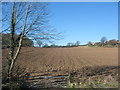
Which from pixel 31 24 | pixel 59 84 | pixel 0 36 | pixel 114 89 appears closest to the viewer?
Result: pixel 114 89

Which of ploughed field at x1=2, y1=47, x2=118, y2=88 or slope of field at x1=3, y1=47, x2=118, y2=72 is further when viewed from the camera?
slope of field at x1=3, y1=47, x2=118, y2=72

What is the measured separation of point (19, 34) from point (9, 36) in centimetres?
61

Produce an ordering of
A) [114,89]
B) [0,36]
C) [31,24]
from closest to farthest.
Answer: [114,89] < [0,36] < [31,24]

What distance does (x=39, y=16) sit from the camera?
23.6 feet

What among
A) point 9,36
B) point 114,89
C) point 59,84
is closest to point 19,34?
point 9,36

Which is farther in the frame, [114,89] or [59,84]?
[59,84]

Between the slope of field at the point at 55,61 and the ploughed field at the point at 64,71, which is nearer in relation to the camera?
the ploughed field at the point at 64,71

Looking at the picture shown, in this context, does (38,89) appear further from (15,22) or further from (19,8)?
(19,8)

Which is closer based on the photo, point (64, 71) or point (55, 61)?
point (64, 71)

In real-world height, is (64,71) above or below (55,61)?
below

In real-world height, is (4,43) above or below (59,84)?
above

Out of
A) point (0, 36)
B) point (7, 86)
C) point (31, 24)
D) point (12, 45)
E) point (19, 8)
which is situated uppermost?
point (19, 8)

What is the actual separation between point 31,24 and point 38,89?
3.77 meters

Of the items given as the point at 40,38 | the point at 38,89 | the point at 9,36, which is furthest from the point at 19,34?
the point at 38,89
